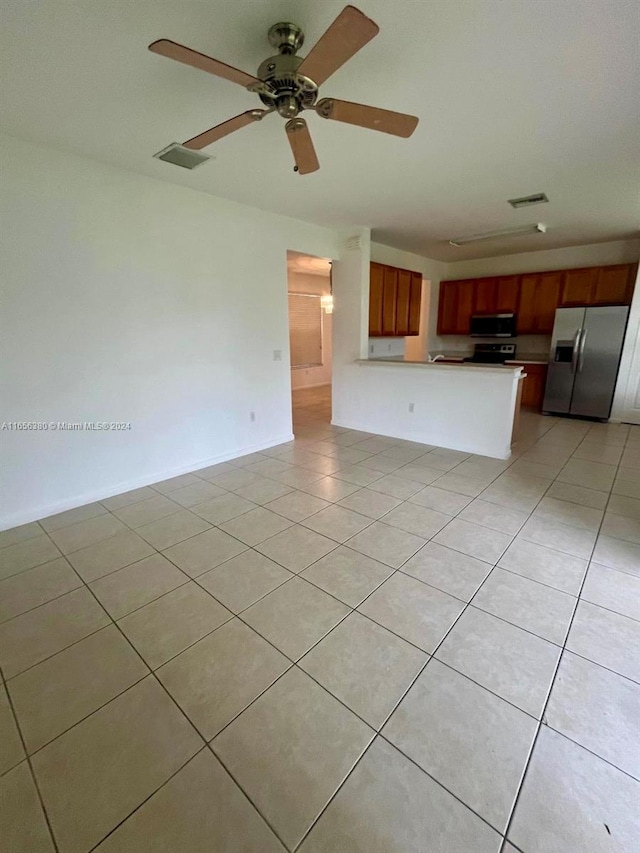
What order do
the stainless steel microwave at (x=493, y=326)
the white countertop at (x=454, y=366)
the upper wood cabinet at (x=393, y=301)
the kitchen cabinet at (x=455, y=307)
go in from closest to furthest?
the white countertop at (x=454, y=366) → the upper wood cabinet at (x=393, y=301) → the stainless steel microwave at (x=493, y=326) → the kitchen cabinet at (x=455, y=307)

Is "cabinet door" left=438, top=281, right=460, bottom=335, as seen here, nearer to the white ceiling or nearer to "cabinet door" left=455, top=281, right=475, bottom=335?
"cabinet door" left=455, top=281, right=475, bottom=335

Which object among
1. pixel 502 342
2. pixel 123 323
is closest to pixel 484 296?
pixel 502 342

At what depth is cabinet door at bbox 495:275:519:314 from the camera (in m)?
6.01

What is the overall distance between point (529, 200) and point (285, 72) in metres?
3.04

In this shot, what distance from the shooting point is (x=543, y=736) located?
124 centimetres

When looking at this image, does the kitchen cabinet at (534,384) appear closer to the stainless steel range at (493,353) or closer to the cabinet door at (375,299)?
the stainless steel range at (493,353)

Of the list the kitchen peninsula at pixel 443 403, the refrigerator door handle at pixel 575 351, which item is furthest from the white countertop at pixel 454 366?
the refrigerator door handle at pixel 575 351

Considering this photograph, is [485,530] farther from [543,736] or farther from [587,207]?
[587,207]

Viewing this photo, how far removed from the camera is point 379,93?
6.22 ft

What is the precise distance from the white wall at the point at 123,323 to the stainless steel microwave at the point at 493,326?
386cm

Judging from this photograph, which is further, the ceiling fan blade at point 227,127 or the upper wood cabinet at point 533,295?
the upper wood cabinet at point 533,295

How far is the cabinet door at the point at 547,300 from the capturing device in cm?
561

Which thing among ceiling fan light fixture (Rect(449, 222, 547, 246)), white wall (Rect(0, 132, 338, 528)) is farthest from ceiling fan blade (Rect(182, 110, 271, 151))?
ceiling fan light fixture (Rect(449, 222, 547, 246))

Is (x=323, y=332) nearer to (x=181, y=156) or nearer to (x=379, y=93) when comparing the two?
(x=181, y=156)
